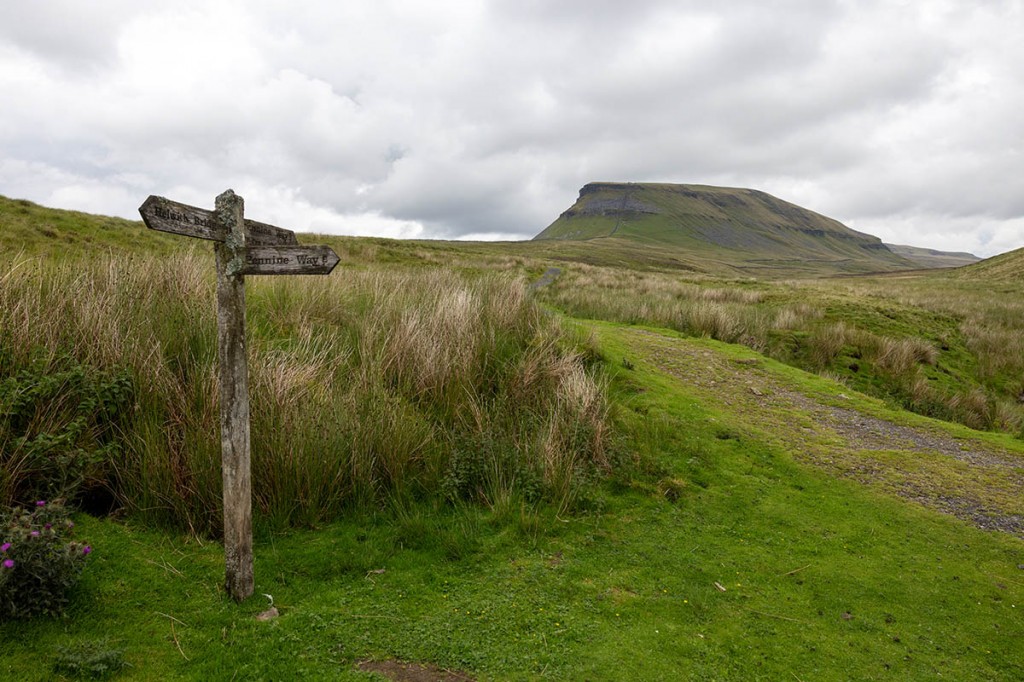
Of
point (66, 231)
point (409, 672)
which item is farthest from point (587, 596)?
point (66, 231)

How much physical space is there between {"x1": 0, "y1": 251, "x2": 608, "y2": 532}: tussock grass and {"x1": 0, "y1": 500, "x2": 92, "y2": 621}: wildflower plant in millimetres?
944

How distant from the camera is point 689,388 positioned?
8711 mm

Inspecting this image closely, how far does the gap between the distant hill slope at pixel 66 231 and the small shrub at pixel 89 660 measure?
14.1 meters

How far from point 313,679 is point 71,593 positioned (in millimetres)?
1526

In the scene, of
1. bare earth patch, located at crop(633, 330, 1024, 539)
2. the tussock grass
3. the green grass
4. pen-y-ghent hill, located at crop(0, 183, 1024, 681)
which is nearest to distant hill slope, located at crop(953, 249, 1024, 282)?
bare earth patch, located at crop(633, 330, 1024, 539)

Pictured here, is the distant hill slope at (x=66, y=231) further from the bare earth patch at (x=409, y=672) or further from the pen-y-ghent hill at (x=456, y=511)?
the bare earth patch at (x=409, y=672)

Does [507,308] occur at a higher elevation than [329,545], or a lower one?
higher

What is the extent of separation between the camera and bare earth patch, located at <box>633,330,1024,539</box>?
561 centimetres

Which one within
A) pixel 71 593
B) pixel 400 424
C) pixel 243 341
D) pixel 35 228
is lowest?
pixel 71 593

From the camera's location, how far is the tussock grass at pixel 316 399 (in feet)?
14.1

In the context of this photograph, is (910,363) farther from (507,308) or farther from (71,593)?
(71,593)

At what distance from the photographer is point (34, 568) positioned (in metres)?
2.85

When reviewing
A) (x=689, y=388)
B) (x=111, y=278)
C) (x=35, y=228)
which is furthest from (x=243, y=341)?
(x=35, y=228)

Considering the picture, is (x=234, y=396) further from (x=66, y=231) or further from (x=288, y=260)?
(x=66, y=231)
